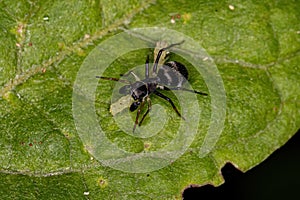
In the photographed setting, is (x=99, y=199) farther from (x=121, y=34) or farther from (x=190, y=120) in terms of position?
(x=121, y=34)

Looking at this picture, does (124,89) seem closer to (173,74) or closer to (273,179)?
(173,74)

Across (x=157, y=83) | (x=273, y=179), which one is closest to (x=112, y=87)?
(x=157, y=83)

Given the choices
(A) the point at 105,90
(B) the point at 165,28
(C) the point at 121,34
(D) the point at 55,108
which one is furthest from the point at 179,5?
(D) the point at 55,108

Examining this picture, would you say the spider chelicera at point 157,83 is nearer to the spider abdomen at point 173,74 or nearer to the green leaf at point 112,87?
the spider abdomen at point 173,74

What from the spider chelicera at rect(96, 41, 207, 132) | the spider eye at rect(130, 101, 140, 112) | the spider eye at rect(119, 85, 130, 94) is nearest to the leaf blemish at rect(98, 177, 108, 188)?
the spider chelicera at rect(96, 41, 207, 132)

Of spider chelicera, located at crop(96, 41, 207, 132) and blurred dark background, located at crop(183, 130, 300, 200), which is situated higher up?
spider chelicera, located at crop(96, 41, 207, 132)

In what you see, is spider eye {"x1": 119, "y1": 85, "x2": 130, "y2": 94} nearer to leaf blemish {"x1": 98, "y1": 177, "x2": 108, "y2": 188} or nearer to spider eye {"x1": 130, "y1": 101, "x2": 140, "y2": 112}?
spider eye {"x1": 130, "y1": 101, "x2": 140, "y2": 112}

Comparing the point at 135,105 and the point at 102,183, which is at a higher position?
the point at 135,105
